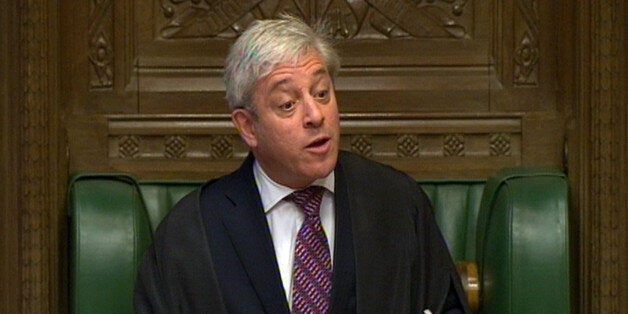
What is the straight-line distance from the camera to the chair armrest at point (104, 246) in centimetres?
329

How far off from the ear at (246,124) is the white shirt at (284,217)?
0.31 feet

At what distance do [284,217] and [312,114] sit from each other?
11.8 inches

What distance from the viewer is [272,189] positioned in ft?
10.2

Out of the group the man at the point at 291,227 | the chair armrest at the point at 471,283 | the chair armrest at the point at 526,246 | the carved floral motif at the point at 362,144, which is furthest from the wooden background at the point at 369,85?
the man at the point at 291,227

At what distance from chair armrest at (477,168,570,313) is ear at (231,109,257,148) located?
25.5 inches

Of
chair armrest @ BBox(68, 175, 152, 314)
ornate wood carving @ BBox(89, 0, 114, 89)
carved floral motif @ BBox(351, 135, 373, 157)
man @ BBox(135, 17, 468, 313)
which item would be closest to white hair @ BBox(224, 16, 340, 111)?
man @ BBox(135, 17, 468, 313)

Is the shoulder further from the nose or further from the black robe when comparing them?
the nose

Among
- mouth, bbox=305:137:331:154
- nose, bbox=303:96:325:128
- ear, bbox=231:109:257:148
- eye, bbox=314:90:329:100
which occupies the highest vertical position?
eye, bbox=314:90:329:100

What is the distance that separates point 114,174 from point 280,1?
26.1 inches

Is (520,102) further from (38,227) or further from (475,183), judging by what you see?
(38,227)

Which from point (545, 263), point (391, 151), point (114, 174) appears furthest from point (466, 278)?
point (114, 174)

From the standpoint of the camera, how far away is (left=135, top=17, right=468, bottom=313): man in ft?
9.82

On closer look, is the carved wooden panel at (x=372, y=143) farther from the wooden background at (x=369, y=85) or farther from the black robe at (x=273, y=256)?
the black robe at (x=273, y=256)

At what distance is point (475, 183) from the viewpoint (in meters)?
3.61
